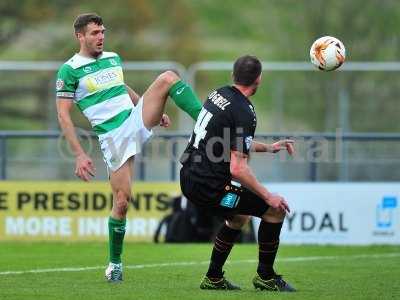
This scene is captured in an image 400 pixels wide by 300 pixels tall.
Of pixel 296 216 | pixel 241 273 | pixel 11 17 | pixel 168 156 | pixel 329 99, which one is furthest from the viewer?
pixel 11 17

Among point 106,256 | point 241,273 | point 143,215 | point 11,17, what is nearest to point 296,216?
point 143,215

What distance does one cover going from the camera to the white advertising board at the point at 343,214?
17531 mm

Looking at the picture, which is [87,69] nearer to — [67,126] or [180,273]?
[67,126]

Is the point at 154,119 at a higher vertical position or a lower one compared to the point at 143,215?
higher

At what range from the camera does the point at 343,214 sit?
17.6 metres

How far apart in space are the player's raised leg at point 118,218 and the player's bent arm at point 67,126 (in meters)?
0.42

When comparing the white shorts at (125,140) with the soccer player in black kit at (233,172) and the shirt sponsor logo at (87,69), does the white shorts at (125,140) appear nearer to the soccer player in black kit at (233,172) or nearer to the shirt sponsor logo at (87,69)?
the shirt sponsor logo at (87,69)

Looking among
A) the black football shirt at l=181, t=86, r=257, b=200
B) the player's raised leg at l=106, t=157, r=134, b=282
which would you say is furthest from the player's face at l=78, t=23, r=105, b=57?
the black football shirt at l=181, t=86, r=257, b=200

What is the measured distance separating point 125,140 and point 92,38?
3.28ft

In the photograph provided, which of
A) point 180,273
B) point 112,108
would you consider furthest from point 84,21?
point 180,273

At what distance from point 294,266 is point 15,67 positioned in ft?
33.4

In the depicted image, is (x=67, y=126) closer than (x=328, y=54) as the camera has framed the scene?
Yes

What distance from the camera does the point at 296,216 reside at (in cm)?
1758

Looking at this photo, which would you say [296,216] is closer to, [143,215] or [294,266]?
[143,215]
